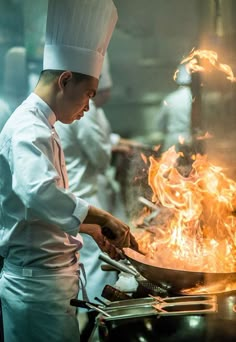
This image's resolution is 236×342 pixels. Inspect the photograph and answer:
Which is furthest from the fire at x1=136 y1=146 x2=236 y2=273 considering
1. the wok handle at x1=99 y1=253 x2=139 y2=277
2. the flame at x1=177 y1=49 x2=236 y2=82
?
the flame at x1=177 y1=49 x2=236 y2=82

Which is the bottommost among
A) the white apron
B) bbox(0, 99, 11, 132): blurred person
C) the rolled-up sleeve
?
the white apron

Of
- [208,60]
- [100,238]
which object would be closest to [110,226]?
[100,238]

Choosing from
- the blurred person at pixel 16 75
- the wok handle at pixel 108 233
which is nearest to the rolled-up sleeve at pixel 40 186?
the wok handle at pixel 108 233

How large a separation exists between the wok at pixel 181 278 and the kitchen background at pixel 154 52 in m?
1.48

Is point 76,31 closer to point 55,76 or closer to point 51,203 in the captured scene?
point 55,76

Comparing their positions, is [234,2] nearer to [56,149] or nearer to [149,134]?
[56,149]

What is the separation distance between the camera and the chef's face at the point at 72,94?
2.41 meters

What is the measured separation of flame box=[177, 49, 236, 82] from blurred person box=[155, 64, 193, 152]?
0.05m

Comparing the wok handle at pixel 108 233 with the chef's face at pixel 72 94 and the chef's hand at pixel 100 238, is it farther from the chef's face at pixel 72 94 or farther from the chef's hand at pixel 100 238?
the chef's face at pixel 72 94

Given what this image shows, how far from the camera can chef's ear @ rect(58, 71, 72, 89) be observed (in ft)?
7.89

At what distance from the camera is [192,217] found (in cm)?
307

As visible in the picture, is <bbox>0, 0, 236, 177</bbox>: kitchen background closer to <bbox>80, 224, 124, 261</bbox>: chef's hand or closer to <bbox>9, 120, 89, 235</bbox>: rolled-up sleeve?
<bbox>80, 224, 124, 261</bbox>: chef's hand

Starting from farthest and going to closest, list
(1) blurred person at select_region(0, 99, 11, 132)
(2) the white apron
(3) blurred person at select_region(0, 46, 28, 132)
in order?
(3) blurred person at select_region(0, 46, 28, 132) < (1) blurred person at select_region(0, 99, 11, 132) < (2) the white apron

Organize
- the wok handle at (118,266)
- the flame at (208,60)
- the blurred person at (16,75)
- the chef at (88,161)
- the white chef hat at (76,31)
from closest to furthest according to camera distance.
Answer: the white chef hat at (76,31) < the wok handle at (118,266) < the flame at (208,60) < the chef at (88,161) < the blurred person at (16,75)
